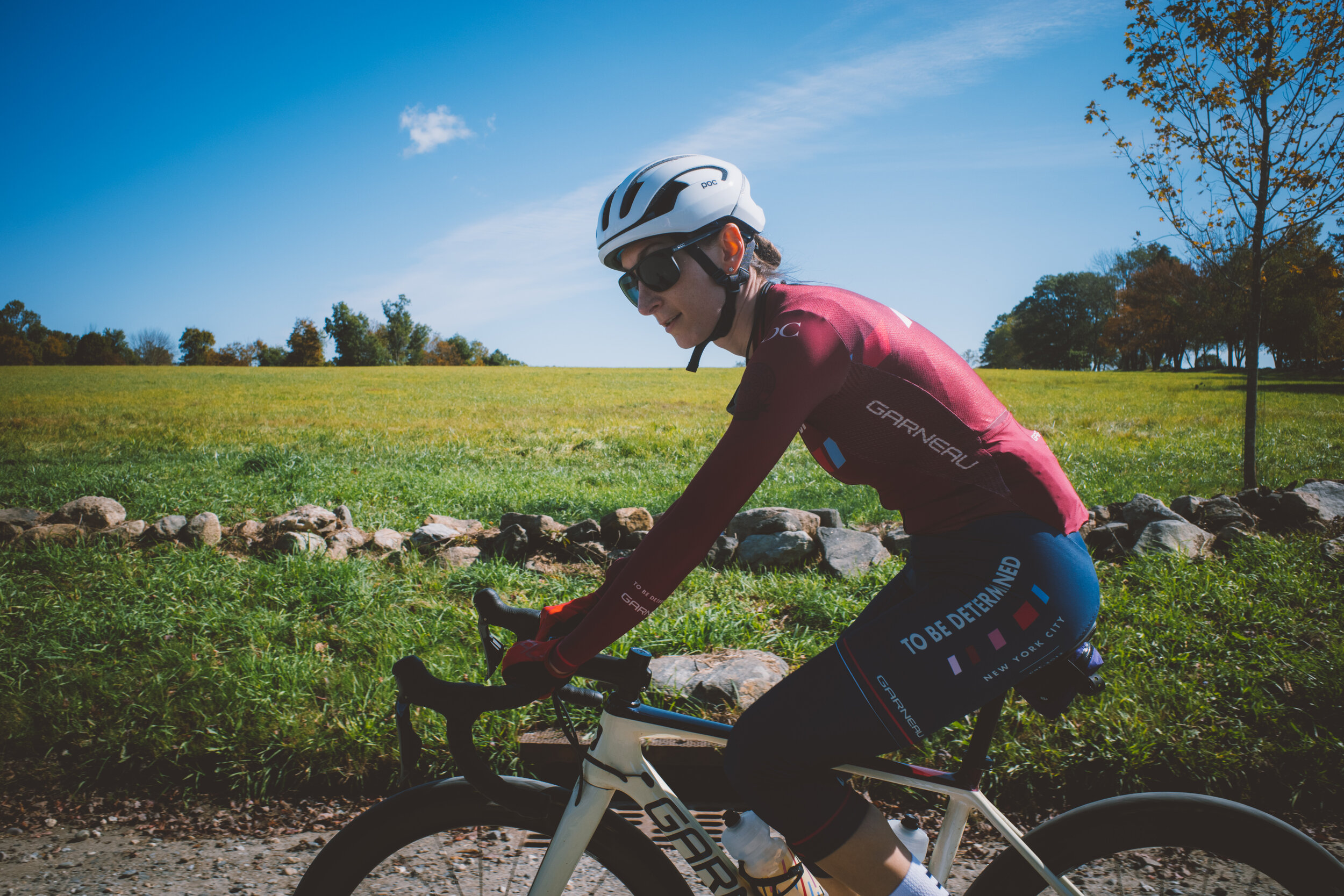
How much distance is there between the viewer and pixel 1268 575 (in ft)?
16.9

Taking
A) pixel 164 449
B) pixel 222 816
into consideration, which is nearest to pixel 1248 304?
pixel 222 816

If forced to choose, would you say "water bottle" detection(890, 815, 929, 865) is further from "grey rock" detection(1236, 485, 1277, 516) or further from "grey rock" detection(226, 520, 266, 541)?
"grey rock" detection(1236, 485, 1277, 516)

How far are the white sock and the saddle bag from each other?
1.58 ft

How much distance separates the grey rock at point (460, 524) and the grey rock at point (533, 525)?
391 mm

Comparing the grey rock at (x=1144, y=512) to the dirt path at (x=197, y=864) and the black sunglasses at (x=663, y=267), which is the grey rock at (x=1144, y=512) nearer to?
the dirt path at (x=197, y=864)

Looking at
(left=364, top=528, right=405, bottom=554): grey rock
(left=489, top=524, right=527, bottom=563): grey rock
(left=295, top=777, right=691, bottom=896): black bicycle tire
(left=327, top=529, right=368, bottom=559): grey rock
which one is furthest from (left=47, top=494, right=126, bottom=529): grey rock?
(left=295, top=777, right=691, bottom=896): black bicycle tire

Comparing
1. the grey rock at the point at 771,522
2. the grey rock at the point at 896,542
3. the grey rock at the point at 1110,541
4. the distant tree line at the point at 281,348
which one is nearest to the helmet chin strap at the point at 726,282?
the grey rock at the point at 771,522

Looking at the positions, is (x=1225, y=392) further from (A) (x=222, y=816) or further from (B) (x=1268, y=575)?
(A) (x=222, y=816)

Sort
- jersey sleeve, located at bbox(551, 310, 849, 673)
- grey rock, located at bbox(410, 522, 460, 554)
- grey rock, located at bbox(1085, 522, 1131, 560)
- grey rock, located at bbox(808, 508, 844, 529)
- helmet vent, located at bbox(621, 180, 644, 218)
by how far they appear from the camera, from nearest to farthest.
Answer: jersey sleeve, located at bbox(551, 310, 849, 673) < helmet vent, located at bbox(621, 180, 644, 218) < grey rock, located at bbox(1085, 522, 1131, 560) < grey rock, located at bbox(410, 522, 460, 554) < grey rock, located at bbox(808, 508, 844, 529)

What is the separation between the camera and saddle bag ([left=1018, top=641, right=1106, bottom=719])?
1.72 metres

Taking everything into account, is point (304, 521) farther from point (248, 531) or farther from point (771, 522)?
point (771, 522)

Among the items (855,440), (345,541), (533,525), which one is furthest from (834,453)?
(345,541)

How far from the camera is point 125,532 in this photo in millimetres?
6328

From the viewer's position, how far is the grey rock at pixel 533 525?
645cm
